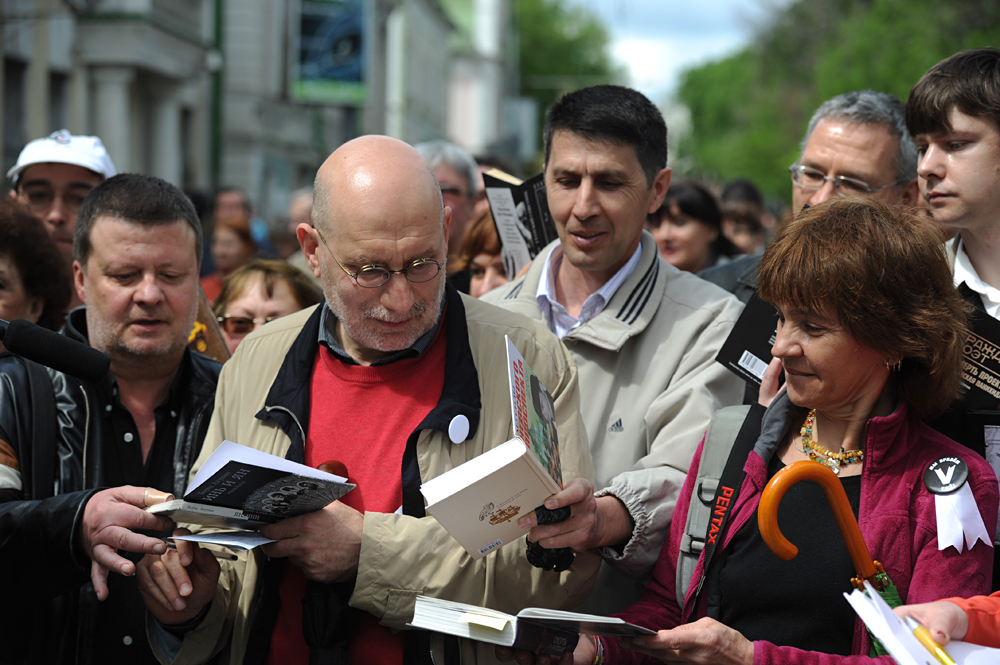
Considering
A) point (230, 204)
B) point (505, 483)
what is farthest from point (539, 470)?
point (230, 204)

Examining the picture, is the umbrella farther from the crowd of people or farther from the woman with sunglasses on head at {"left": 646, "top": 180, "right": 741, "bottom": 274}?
the woman with sunglasses on head at {"left": 646, "top": 180, "right": 741, "bottom": 274}

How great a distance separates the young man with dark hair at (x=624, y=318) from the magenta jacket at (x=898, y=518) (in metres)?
0.29

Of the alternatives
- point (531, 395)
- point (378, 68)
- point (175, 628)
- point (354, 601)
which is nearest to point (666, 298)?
point (531, 395)

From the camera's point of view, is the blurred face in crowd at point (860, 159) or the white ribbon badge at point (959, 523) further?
the blurred face in crowd at point (860, 159)

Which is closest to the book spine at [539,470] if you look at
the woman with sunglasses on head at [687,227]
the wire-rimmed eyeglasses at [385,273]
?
the wire-rimmed eyeglasses at [385,273]

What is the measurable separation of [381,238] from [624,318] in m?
1.08

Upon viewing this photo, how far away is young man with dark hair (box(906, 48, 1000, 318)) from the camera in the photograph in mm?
3283

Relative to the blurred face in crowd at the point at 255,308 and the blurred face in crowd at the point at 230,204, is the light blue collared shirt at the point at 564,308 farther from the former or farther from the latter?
the blurred face in crowd at the point at 230,204

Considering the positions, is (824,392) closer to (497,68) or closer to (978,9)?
(978,9)

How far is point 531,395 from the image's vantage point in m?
2.64

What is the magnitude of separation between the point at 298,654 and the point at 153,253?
1.50m

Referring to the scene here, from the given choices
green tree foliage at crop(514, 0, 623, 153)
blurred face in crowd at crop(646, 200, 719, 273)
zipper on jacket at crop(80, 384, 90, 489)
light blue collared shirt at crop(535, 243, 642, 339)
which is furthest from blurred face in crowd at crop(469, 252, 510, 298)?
green tree foliage at crop(514, 0, 623, 153)

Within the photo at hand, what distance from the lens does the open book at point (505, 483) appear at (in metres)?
2.44

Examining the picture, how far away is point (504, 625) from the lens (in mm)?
2508
